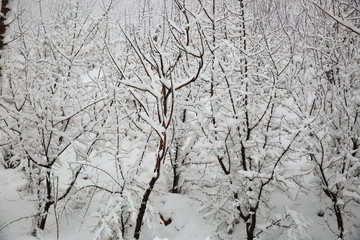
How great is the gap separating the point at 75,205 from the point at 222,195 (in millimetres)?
2840

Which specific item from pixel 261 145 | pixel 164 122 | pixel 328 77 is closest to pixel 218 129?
pixel 261 145

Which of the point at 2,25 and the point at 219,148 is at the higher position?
the point at 2,25

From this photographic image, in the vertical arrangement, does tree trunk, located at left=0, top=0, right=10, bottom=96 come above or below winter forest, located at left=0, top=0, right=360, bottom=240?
above

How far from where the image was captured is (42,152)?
4184 mm

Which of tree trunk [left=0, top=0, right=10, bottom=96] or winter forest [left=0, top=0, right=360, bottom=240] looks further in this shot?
winter forest [left=0, top=0, right=360, bottom=240]

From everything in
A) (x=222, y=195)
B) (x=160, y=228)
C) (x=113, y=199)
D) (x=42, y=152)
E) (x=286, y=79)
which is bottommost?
(x=160, y=228)

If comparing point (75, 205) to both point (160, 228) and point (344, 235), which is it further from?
point (344, 235)

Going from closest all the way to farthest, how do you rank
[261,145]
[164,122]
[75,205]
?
1. [164,122]
2. [261,145]
3. [75,205]

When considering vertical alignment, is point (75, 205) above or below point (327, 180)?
below

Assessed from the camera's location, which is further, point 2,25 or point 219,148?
point 219,148

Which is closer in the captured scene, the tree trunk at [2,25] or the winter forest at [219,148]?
the tree trunk at [2,25]

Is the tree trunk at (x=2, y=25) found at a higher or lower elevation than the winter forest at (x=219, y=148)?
higher

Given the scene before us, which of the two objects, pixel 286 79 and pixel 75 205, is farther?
pixel 75 205

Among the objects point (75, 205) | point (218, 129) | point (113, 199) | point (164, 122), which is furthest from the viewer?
point (75, 205)
